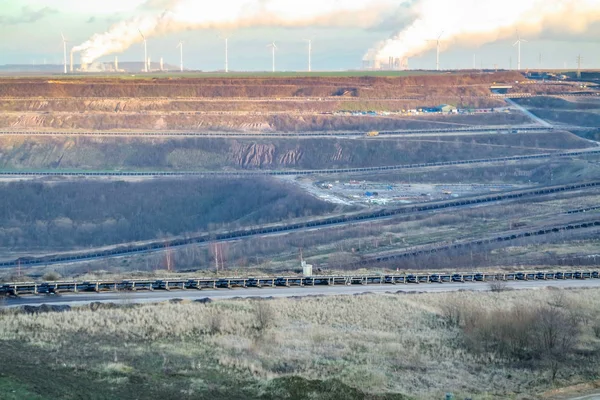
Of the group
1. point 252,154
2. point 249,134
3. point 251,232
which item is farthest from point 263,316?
point 249,134

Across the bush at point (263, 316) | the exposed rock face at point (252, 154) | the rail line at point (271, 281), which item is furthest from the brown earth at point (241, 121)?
the bush at point (263, 316)

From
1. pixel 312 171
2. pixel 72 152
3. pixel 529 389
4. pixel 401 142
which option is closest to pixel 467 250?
pixel 529 389

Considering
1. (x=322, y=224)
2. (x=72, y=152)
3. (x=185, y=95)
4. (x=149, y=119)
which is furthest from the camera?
(x=185, y=95)

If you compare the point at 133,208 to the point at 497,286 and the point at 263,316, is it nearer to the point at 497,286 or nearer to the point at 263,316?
the point at 497,286

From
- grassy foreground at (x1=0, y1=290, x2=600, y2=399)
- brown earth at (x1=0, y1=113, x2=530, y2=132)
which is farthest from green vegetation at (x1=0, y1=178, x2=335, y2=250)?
grassy foreground at (x1=0, y1=290, x2=600, y2=399)

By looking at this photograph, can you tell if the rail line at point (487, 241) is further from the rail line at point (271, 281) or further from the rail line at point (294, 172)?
the rail line at point (294, 172)

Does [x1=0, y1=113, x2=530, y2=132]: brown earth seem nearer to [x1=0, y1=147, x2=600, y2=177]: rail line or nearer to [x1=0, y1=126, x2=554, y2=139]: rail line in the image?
[x1=0, y1=126, x2=554, y2=139]: rail line

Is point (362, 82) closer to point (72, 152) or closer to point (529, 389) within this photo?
point (72, 152)
